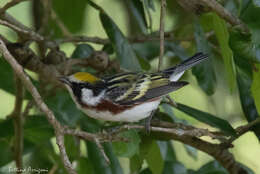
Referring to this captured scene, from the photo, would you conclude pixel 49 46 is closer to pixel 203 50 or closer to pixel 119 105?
pixel 119 105

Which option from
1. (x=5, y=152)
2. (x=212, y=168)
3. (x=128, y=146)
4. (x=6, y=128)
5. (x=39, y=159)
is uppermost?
(x=128, y=146)

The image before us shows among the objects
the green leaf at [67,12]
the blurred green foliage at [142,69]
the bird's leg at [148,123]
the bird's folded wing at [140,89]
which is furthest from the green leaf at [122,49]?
the green leaf at [67,12]

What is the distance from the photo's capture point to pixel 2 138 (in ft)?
8.82

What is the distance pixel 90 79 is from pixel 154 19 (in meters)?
1.85

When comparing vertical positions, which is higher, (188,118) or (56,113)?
(56,113)

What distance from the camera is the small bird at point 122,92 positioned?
247 cm

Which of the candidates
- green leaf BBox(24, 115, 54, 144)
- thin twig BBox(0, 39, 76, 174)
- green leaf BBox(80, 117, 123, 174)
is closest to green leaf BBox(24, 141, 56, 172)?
green leaf BBox(24, 115, 54, 144)

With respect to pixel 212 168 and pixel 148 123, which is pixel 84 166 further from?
pixel 212 168

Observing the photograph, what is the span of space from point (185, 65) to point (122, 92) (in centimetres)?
39

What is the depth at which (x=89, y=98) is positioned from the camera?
8.27 ft

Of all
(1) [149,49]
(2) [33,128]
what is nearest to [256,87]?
(1) [149,49]

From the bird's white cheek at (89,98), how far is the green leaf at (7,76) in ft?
1.49

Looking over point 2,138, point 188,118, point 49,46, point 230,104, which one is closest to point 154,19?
point 230,104

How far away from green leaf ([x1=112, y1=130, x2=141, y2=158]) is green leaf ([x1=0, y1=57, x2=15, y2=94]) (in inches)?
31.4
